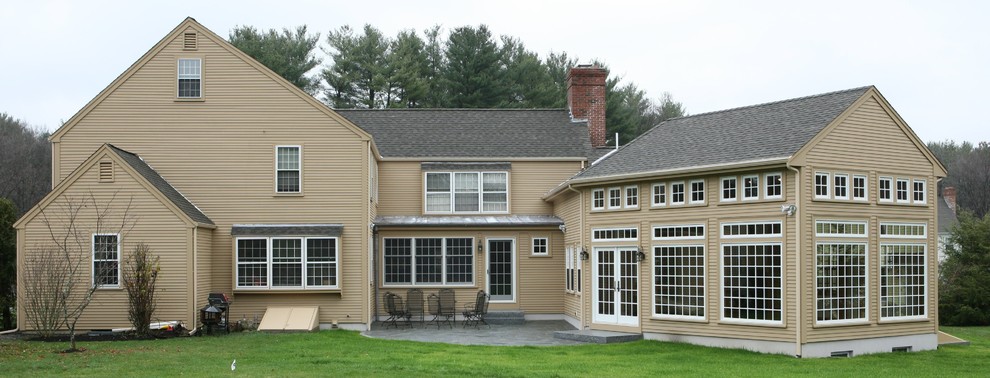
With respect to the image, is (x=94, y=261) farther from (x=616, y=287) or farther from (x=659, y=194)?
(x=659, y=194)

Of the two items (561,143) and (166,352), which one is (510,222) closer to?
(561,143)

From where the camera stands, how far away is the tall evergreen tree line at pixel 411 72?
4738cm

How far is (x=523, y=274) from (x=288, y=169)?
7200 mm

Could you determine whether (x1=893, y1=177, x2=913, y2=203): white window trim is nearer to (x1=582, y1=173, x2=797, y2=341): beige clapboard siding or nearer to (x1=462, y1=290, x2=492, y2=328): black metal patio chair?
(x1=582, y1=173, x2=797, y2=341): beige clapboard siding

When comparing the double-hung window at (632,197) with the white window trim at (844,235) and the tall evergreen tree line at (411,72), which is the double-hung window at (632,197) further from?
the tall evergreen tree line at (411,72)

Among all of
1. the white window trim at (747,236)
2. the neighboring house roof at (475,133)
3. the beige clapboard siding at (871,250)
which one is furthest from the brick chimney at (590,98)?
the beige clapboard siding at (871,250)

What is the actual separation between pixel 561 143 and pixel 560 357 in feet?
37.2

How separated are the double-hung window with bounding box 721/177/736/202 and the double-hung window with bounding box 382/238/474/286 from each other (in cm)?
899

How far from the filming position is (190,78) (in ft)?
74.7

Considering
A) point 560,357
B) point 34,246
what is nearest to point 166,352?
point 34,246

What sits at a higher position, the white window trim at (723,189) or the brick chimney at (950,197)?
the brick chimney at (950,197)

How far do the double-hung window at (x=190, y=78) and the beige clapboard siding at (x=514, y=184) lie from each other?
597cm

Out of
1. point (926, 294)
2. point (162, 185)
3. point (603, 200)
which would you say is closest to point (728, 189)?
point (603, 200)

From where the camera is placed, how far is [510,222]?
1006 inches
